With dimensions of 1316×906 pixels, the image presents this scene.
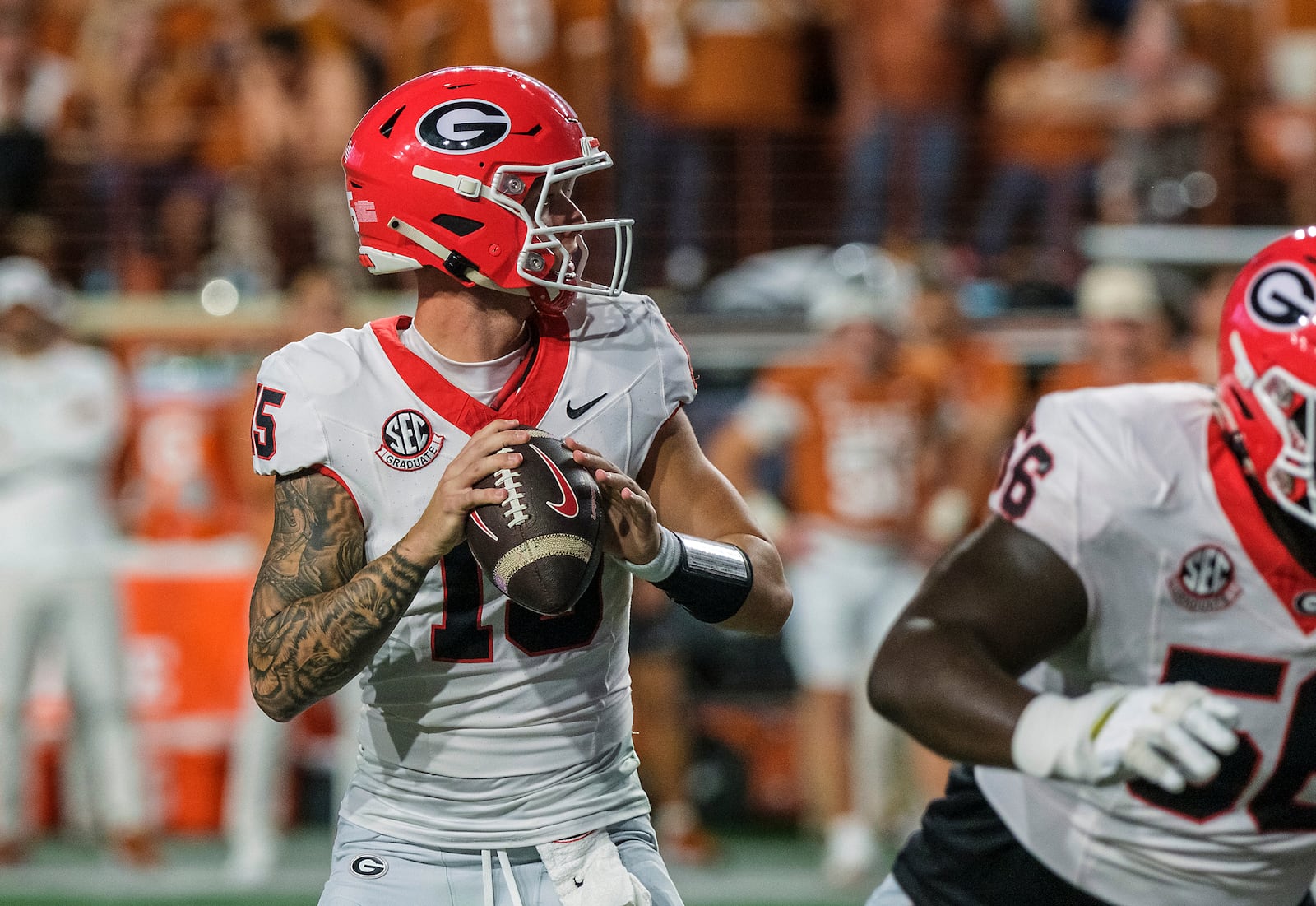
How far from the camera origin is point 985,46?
331 inches

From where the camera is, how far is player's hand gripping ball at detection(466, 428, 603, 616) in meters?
2.19

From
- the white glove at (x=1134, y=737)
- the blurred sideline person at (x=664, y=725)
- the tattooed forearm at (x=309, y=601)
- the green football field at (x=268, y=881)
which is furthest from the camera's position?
the blurred sideline person at (x=664, y=725)

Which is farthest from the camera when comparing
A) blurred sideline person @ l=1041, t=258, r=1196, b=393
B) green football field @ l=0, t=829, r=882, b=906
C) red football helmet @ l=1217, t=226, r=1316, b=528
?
blurred sideline person @ l=1041, t=258, r=1196, b=393

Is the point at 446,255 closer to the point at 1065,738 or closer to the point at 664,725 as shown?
the point at 1065,738

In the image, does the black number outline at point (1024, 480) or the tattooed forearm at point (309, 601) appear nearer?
the tattooed forearm at point (309, 601)

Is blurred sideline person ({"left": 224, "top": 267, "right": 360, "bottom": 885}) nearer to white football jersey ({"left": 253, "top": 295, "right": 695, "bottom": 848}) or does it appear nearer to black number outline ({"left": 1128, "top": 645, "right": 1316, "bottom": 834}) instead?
white football jersey ({"left": 253, "top": 295, "right": 695, "bottom": 848})

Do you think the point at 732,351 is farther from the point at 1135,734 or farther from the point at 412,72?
the point at 1135,734

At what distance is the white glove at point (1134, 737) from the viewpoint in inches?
80.0

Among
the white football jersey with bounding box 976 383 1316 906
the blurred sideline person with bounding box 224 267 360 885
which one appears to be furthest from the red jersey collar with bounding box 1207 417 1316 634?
the blurred sideline person with bounding box 224 267 360 885

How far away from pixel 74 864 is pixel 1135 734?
5.20m

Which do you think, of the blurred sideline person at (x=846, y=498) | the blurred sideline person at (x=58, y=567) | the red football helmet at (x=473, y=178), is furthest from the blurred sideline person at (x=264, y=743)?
the red football helmet at (x=473, y=178)

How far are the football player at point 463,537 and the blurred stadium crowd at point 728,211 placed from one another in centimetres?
380

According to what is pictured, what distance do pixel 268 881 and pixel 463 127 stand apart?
426 centimetres

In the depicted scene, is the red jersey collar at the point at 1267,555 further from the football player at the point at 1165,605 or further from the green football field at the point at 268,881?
the green football field at the point at 268,881
